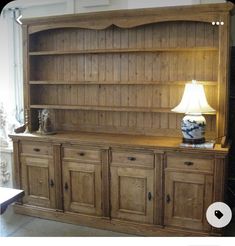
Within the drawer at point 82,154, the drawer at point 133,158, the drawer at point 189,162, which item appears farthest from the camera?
the drawer at point 82,154

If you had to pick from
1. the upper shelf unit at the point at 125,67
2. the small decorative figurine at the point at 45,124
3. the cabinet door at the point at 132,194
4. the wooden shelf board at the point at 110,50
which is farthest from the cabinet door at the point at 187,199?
the small decorative figurine at the point at 45,124

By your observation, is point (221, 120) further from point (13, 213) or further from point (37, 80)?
point (13, 213)

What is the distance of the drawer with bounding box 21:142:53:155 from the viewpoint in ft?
8.87

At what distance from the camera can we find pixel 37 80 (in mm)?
3053

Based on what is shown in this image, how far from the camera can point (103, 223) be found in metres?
2.58

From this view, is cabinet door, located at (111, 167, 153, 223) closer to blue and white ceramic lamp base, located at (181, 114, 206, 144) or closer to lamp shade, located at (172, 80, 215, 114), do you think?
blue and white ceramic lamp base, located at (181, 114, 206, 144)

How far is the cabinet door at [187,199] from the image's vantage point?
229 cm

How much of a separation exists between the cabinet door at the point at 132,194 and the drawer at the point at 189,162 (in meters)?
0.17

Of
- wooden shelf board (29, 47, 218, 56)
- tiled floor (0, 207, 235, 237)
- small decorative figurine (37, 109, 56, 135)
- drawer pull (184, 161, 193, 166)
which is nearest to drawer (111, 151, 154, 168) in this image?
drawer pull (184, 161, 193, 166)

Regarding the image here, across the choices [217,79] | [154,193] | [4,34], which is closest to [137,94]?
[217,79]

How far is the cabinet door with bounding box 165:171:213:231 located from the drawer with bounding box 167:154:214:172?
5cm

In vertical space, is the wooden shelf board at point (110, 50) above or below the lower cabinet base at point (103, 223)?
above

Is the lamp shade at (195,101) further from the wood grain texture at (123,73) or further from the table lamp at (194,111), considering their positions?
the wood grain texture at (123,73)

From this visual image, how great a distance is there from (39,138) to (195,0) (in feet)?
5.46
